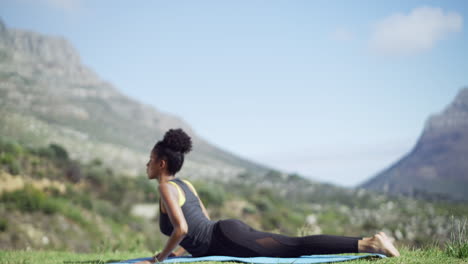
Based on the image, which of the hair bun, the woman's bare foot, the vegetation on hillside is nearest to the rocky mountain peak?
the vegetation on hillside

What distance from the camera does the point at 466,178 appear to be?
234ft

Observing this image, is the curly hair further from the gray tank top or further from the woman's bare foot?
the woman's bare foot

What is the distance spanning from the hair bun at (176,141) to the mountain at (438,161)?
242 ft

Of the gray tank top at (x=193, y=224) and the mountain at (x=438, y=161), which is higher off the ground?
the mountain at (x=438, y=161)

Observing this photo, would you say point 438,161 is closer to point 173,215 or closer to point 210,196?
point 210,196

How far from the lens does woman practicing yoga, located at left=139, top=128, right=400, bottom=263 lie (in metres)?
4.01

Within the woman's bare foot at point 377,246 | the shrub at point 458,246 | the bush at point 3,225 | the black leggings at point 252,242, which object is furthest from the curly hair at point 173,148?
the bush at point 3,225

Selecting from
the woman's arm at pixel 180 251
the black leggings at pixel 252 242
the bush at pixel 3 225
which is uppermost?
the black leggings at pixel 252 242

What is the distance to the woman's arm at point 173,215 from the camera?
12.9 feet

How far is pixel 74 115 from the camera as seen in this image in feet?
249

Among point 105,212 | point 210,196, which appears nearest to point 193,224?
point 105,212

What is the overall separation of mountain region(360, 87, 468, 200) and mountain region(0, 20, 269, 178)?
31.0 metres

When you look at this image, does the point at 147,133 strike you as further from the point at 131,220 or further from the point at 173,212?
the point at 173,212

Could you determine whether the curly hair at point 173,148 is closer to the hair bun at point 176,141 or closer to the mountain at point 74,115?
the hair bun at point 176,141
